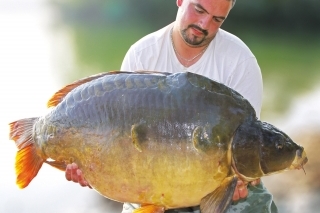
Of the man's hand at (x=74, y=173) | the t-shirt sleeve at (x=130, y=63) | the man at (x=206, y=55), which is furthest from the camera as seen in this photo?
the t-shirt sleeve at (x=130, y=63)

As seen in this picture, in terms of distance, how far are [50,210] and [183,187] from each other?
2932 millimetres

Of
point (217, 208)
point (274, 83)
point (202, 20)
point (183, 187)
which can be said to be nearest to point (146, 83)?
point (183, 187)

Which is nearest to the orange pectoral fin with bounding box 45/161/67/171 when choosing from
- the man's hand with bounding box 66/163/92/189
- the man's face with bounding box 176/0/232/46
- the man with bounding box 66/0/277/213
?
→ the man's hand with bounding box 66/163/92/189

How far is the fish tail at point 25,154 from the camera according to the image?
1.87 meters

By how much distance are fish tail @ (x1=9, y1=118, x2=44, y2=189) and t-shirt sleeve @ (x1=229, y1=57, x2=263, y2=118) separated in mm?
917

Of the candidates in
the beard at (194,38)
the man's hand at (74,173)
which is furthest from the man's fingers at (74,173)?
the beard at (194,38)

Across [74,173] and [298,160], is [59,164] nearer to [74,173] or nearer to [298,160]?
[74,173]

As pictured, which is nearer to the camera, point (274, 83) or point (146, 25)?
point (274, 83)

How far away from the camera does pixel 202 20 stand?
221 cm

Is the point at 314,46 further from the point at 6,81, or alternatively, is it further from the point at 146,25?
the point at 6,81

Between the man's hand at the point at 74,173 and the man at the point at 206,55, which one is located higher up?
the man at the point at 206,55

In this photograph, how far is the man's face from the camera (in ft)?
7.23

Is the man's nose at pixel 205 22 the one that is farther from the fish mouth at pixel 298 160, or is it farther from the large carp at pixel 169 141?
the fish mouth at pixel 298 160

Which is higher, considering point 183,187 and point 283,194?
point 183,187
